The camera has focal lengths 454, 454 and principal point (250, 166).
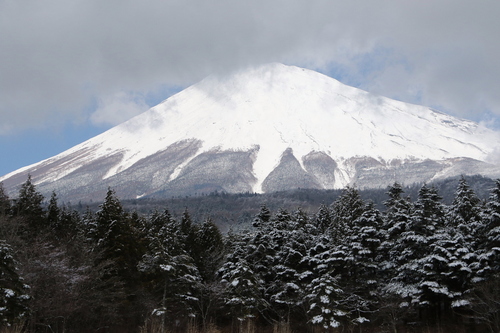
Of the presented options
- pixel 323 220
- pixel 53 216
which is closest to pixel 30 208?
pixel 53 216

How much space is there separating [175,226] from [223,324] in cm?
1062

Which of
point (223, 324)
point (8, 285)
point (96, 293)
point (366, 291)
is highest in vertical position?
point (8, 285)

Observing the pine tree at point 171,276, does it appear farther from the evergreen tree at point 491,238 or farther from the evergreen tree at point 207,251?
the evergreen tree at point 491,238

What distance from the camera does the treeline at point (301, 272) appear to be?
82.5 feet

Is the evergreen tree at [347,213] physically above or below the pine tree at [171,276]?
above

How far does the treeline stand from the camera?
25.1 m

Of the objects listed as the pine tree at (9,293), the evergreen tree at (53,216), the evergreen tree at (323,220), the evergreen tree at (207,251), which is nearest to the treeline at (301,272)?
the evergreen tree at (53,216)

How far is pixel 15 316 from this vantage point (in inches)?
622

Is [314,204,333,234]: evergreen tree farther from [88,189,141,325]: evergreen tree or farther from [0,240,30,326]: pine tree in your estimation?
[0,240,30,326]: pine tree

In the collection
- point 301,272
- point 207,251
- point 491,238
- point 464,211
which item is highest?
point 464,211

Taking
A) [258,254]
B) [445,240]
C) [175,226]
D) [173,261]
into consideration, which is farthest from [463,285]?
[175,226]

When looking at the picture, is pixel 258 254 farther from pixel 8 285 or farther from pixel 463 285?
pixel 8 285

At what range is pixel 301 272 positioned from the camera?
113 feet

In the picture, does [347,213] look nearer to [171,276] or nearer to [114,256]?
[171,276]
